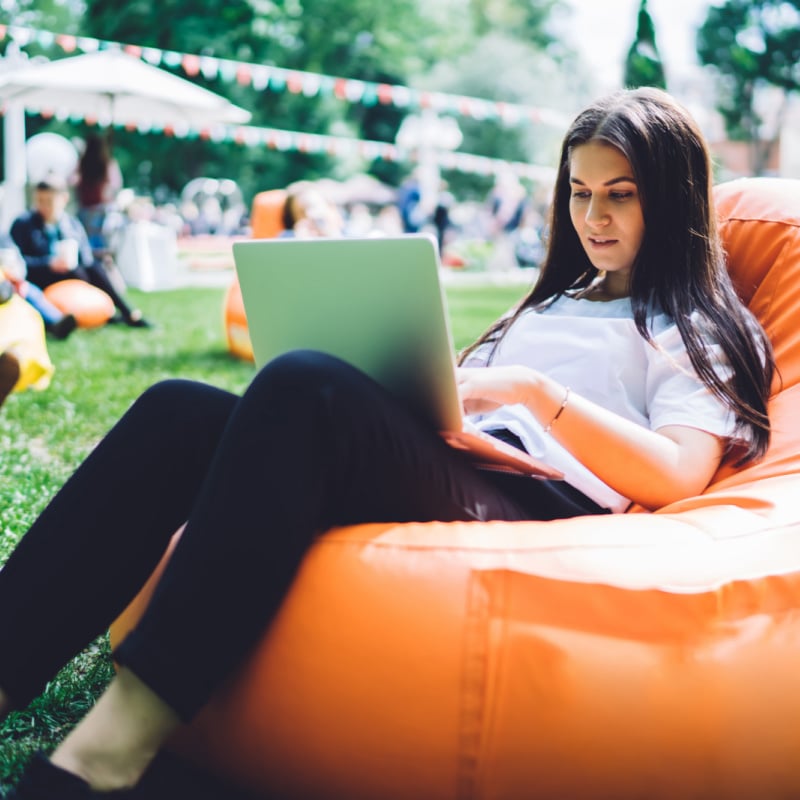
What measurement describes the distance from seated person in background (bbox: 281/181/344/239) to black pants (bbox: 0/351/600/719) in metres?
4.30

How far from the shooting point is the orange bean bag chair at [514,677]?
3.96ft

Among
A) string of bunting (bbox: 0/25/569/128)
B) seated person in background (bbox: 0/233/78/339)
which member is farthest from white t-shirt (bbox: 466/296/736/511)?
string of bunting (bbox: 0/25/569/128)

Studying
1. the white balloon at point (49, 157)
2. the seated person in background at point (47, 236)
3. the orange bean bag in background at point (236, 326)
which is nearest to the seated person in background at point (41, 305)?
the seated person in background at point (47, 236)

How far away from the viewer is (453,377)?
4.30 ft

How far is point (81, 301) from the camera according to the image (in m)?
6.66

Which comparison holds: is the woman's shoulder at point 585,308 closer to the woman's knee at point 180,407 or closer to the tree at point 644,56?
the woman's knee at point 180,407

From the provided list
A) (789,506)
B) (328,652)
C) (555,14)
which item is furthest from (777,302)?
(555,14)

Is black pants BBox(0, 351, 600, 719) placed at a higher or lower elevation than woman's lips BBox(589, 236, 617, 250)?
lower

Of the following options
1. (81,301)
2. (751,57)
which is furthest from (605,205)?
(751,57)

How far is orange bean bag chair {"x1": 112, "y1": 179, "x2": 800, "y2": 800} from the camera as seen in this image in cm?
121

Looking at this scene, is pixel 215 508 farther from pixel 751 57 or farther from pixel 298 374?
pixel 751 57

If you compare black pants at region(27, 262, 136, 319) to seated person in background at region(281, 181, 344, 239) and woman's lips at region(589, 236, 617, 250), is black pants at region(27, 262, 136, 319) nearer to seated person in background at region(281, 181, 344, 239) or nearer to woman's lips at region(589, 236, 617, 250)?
seated person in background at region(281, 181, 344, 239)

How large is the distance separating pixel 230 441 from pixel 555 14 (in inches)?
1728

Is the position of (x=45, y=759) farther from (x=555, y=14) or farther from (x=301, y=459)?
(x=555, y=14)
